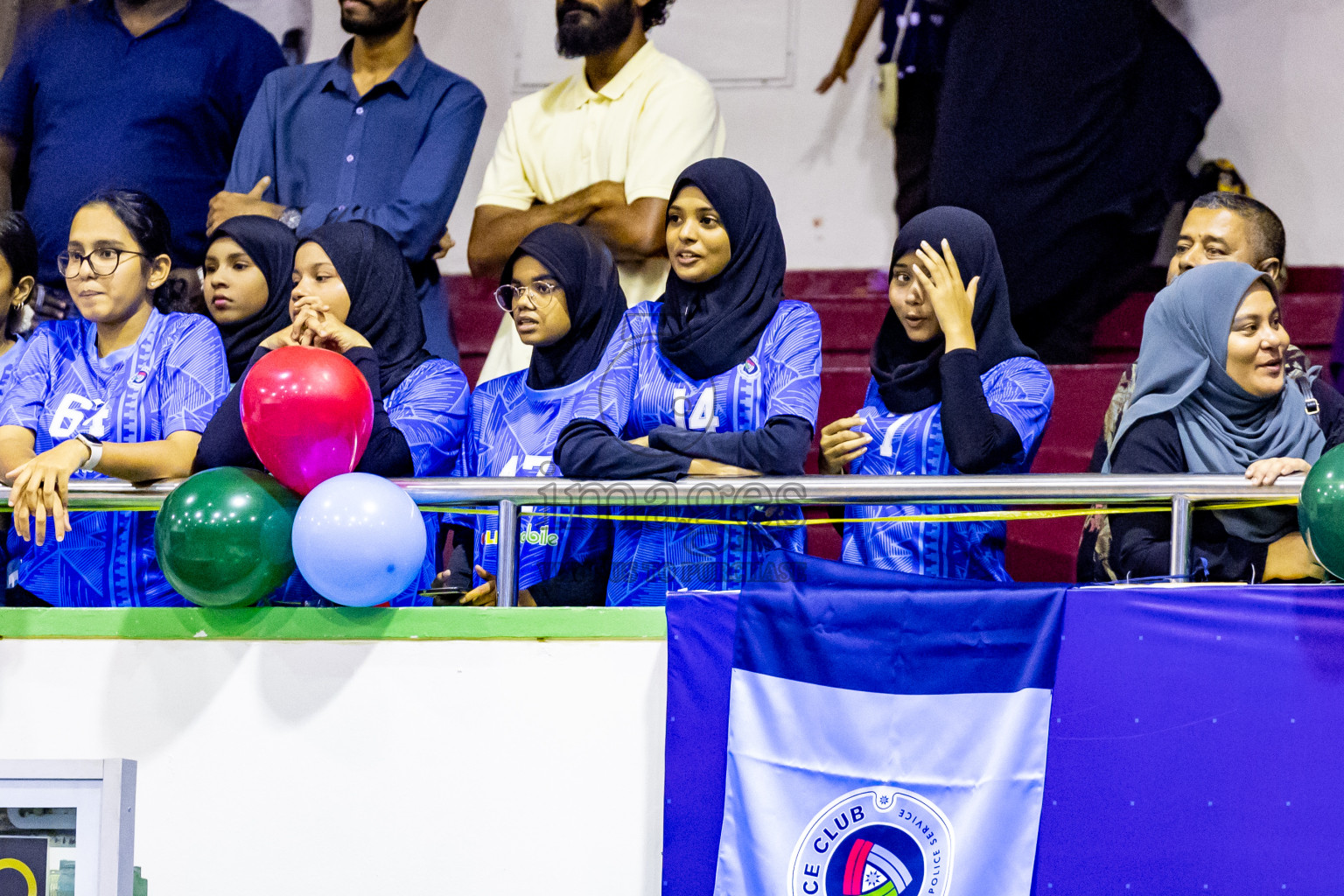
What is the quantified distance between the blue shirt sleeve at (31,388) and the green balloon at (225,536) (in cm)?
73

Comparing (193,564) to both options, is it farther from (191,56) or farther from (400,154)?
(191,56)

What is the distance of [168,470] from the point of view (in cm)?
269

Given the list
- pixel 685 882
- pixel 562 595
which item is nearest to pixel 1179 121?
pixel 562 595

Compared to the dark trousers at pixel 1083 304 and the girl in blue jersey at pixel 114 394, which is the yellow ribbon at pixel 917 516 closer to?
the girl in blue jersey at pixel 114 394

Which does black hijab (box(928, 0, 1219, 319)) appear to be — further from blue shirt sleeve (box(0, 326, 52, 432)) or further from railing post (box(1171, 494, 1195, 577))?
blue shirt sleeve (box(0, 326, 52, 432))

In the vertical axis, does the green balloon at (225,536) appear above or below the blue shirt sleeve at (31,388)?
below

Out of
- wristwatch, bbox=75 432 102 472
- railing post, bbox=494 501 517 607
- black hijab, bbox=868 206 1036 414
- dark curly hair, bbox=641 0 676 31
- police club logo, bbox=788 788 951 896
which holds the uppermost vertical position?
dark curly hair, bbox=641 0 676 31

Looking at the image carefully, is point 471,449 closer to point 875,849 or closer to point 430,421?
point 430,421

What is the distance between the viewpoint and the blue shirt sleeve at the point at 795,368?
2684mm

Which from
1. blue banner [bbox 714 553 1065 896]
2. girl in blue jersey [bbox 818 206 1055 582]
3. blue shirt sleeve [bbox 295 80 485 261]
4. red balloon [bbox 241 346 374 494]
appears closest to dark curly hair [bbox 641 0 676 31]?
blue shirt sleeve [bbox 295 80 485 261]

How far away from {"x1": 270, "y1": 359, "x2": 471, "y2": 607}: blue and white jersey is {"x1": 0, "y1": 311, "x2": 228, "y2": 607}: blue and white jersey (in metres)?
0.39

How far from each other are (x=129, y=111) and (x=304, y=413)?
6.43 ft

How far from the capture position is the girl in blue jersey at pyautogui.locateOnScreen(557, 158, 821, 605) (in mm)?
2594

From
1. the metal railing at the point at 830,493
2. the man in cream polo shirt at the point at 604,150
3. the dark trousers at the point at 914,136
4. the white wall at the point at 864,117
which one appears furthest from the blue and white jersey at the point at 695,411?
the white wall at the point at 864,117
